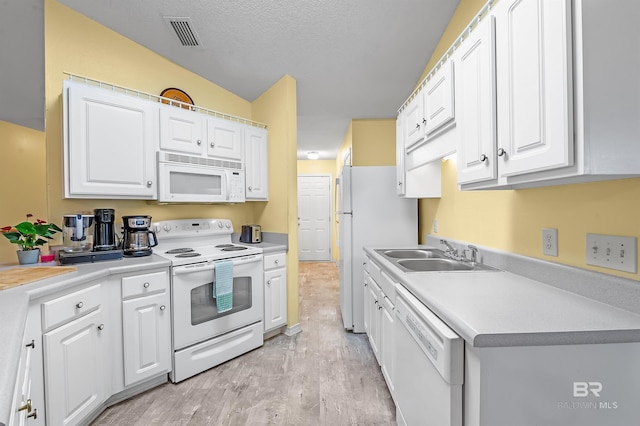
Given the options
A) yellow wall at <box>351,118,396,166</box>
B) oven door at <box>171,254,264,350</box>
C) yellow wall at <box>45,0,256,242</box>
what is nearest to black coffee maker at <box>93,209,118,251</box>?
yellow wall at <box>45,0,256,242</box>

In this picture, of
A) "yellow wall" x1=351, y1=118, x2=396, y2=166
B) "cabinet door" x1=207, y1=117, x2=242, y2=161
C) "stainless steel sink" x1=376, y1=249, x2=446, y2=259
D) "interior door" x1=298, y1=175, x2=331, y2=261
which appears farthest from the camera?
"interior door" x1=298, y1=175, x2=331, y2=261

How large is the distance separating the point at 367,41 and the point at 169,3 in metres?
1.51

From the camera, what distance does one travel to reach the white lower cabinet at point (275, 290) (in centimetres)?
264

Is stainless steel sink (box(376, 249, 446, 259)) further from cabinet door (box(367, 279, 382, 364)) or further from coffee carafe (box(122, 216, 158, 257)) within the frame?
coffee carafe (box(122, 216, 158, 257))

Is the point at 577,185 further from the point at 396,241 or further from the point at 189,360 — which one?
the point at 189,360

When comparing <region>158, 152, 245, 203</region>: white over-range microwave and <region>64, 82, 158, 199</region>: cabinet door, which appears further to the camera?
<region>158, 152, 245, 203</region>: white over-range microwave

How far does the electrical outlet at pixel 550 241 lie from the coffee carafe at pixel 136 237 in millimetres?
2388

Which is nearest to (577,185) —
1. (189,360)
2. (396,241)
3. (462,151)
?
(462,151)

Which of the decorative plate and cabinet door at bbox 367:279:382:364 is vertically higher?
the decorative plate

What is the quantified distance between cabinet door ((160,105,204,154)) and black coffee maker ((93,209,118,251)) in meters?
0.64

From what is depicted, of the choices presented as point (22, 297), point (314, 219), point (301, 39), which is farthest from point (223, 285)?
point (314, 219)

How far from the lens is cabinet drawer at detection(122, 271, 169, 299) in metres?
1.78

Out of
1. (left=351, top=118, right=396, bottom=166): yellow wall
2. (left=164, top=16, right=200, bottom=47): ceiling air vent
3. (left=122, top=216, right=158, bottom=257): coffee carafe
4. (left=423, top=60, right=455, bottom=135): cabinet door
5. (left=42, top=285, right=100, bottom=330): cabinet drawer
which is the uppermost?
(left=164, top=16, right=200, bottom=47): ceiling air vent

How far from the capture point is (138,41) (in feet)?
7.79
